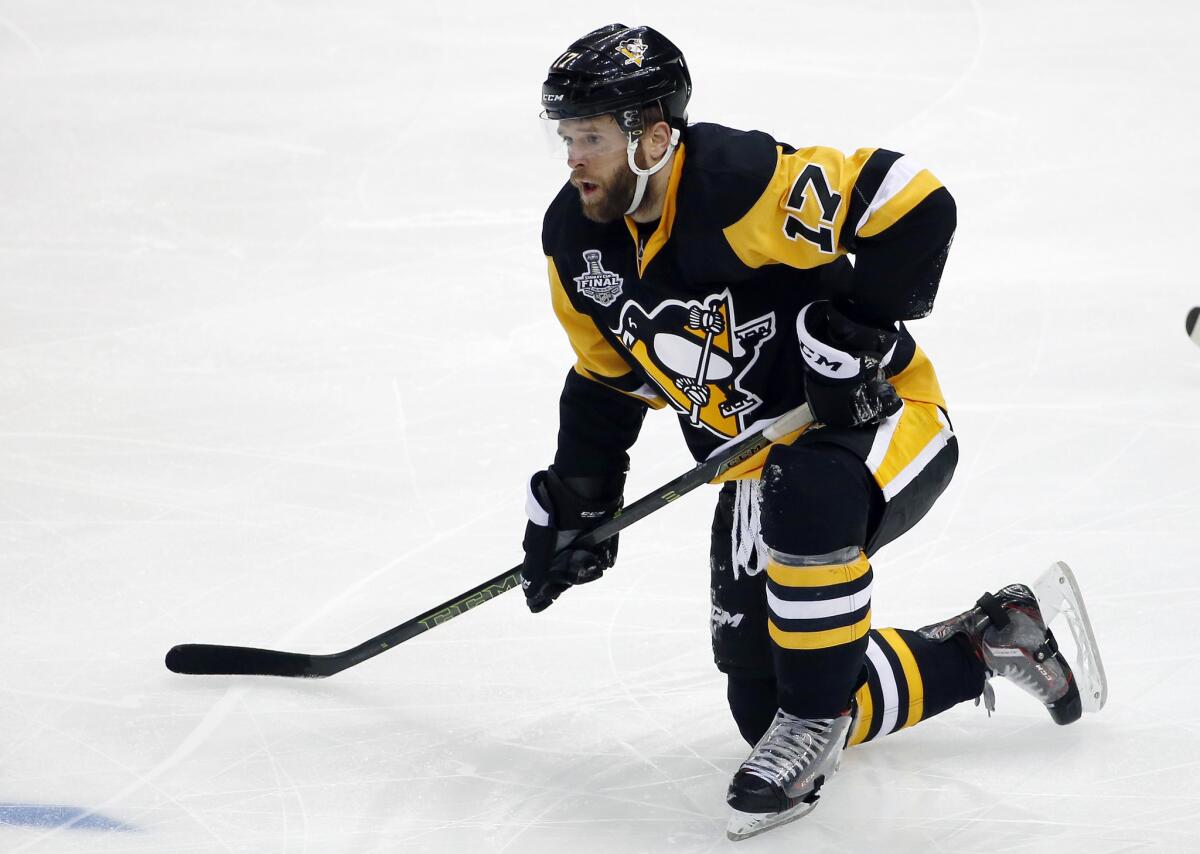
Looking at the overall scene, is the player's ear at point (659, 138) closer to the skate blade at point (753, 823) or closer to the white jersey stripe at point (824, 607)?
the white jersey stripe at point (824, 607)

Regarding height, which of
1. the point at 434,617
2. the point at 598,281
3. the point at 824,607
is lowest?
the point at 434,617

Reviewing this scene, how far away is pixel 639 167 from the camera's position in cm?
209

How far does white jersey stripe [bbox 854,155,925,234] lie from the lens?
78.2 inches

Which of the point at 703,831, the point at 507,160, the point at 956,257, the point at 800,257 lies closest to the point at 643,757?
the point at 703,831

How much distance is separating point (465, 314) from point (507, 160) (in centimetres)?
110

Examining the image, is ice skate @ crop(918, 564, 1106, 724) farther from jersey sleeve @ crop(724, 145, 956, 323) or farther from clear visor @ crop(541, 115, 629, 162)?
clear visor @ crop(541, 115, 629, 162)

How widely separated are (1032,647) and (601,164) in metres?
1.01

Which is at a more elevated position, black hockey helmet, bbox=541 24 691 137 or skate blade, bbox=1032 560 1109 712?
black hockey helmet, bbox=541 24 691 137

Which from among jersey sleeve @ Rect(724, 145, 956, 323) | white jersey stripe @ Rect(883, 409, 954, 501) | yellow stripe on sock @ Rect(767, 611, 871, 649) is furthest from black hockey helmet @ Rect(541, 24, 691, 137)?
yellow stripe on sock @ Rect(767, 611, 871, 649)

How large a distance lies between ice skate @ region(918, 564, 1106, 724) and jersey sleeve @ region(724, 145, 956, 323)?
57 centimetres

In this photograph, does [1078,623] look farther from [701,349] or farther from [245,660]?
[245,660]

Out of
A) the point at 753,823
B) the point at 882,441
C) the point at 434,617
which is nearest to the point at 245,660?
the point at 434,617

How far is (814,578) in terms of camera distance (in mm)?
2002

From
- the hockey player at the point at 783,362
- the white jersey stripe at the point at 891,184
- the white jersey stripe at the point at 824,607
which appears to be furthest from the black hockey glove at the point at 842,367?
the white jersey stripe at the point at 824,607
